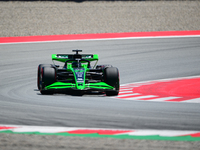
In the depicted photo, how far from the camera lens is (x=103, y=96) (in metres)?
10.9

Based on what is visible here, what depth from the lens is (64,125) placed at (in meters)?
6.79

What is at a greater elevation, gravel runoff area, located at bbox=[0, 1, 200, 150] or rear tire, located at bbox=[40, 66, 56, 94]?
gravel runoff area, located at bbox=[0, 1, 200, 150]

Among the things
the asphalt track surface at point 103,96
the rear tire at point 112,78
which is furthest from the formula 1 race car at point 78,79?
the asphalt track surface at point 103,96

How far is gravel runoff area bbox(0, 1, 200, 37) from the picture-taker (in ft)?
97.8

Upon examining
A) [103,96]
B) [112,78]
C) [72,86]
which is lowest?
[103,96]

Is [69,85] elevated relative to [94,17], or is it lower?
lower

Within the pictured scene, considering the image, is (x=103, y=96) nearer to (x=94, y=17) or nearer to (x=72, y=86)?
(x=72, y=86)

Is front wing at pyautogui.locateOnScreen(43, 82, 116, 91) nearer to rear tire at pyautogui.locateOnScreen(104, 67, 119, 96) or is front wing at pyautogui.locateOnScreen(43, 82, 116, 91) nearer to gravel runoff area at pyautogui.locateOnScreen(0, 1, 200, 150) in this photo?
rear tire at pyautogui.locateOnScreen(104, 67, 119, 96)

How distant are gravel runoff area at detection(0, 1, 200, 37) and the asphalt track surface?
15.3 ft

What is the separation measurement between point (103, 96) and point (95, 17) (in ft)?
75.2

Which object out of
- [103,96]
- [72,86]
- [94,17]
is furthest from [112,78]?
[94,17]

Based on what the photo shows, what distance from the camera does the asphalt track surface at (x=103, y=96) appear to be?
7176 mm

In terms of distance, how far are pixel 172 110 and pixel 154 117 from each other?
3.04 feet

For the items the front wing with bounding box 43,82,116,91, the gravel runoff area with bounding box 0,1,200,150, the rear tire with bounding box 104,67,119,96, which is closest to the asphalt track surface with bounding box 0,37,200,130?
the front wing with bounding box 43,82,116,91
